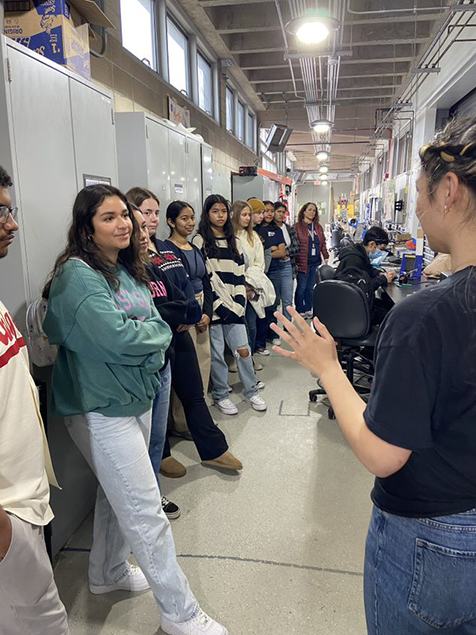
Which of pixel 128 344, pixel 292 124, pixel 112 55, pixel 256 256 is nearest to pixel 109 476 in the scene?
pixel 128 344

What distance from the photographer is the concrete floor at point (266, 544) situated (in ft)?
5.64

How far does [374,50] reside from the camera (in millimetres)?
6789

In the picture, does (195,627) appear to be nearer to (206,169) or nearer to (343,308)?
(343,308)

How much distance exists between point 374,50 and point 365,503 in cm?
675

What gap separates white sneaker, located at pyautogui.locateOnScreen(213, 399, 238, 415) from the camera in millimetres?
3434

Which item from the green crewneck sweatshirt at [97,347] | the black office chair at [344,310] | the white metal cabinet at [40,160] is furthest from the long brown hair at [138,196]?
the black office chair at [344,310]

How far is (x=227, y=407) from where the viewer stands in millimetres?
3457

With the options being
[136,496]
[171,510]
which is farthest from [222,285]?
[136,496]

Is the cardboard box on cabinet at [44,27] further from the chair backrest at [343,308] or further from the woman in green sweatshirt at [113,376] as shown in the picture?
the chair backrest at [343,308]

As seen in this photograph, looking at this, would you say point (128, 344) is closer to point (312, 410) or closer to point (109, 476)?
point (109, 476)

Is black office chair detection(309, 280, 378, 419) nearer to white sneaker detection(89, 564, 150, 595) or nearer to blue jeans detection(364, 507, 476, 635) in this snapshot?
white sneaker detection(89, 564, 150, 595)

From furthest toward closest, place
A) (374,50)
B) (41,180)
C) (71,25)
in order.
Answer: (374,50)
(71,25)
(41,180)

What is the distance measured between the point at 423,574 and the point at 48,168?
72.0 inches

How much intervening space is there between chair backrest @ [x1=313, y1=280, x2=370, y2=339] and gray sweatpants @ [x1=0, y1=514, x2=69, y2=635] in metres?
2.45
